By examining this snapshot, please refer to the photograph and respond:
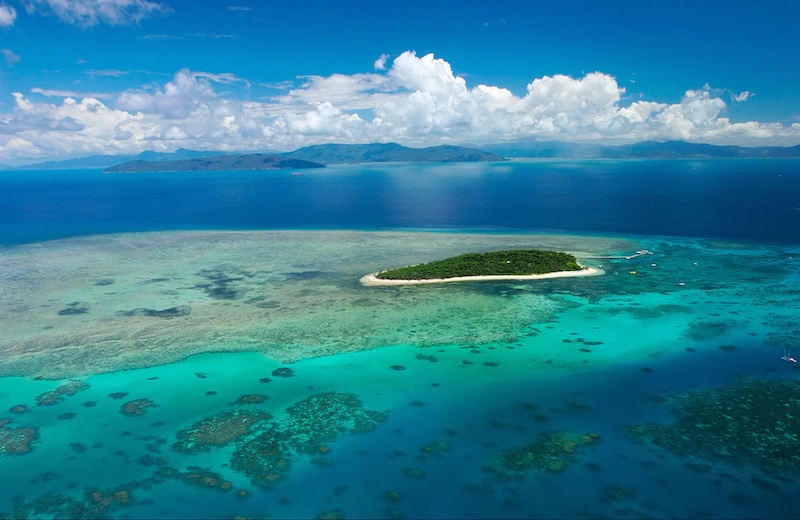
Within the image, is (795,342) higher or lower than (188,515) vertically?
higher

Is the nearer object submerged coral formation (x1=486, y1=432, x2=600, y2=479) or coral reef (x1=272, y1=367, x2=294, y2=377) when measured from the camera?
submerged coral formation (x1=486, y1=432, x2=600, y2=479)

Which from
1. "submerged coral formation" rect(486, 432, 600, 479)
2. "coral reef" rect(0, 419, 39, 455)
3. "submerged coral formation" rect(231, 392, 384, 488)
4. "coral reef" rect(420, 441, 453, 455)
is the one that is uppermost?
"submerged coral formation" rect(486, 432, 600, 479)

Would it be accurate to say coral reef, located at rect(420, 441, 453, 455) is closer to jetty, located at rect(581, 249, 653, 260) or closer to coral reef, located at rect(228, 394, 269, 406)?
coral reef, located at rect(228, 394, 269, 406)

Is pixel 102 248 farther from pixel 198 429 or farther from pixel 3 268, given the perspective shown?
pixel 198 429

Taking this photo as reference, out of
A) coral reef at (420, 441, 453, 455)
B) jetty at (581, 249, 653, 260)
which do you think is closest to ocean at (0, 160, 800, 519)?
coral reef at (420, 441, 453, 455)

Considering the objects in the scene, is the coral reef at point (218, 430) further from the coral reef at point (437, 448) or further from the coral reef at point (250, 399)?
the coral reef at point (437, 448)

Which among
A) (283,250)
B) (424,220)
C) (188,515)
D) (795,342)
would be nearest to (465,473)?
(188,515)

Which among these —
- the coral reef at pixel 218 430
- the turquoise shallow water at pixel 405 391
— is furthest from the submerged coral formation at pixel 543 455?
the coral reef at pixel 218 430
